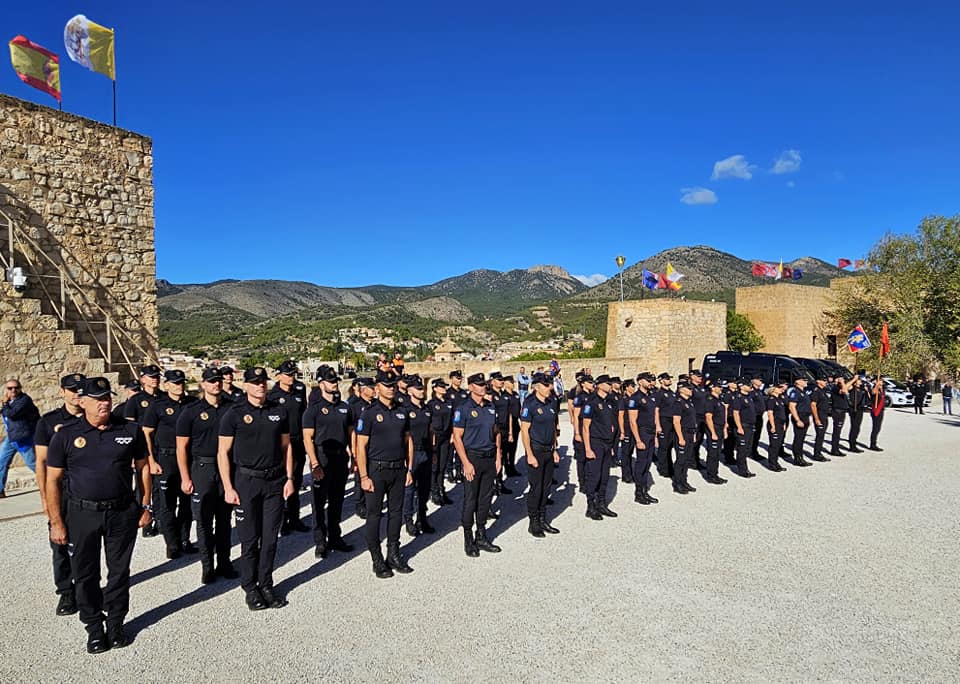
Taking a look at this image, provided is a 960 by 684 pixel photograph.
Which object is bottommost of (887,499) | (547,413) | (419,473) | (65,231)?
(887,499)

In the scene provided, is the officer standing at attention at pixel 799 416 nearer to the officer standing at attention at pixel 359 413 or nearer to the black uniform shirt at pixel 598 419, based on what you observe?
the black uniform shirt at pixel 598 419

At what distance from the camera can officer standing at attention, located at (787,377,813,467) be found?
10758mm

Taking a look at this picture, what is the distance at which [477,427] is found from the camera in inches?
244

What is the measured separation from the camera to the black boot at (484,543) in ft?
19.9

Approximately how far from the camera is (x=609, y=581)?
529cm

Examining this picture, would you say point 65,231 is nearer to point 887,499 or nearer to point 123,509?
→ point 123,509

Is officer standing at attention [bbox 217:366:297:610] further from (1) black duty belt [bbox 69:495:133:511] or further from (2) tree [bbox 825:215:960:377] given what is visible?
(2) tree [bbox 825:215:960:377]

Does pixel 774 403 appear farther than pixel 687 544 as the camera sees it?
Yes

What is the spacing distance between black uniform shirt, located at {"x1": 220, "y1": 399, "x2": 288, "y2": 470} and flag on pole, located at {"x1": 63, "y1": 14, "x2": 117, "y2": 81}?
10005mm

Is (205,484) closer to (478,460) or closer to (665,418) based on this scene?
(478,460)

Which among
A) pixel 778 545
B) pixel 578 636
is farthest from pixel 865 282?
pixel 578 636

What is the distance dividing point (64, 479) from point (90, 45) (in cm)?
1050

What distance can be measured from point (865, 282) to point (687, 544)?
113 feet

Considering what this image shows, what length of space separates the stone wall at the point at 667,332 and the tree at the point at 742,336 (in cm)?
722
